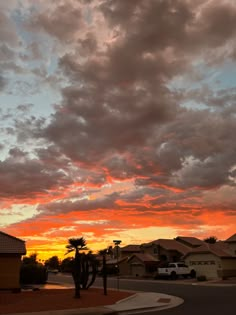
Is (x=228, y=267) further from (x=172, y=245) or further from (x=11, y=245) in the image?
(x=11, y=245)

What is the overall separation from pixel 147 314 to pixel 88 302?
15.5ft

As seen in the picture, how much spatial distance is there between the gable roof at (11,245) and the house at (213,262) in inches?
1206

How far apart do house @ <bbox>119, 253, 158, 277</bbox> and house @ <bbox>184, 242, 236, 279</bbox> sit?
1337 centimetres

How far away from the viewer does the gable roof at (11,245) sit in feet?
104

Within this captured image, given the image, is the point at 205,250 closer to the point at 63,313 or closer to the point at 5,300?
the point at 5,300

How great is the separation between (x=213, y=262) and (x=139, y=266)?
20.3 m

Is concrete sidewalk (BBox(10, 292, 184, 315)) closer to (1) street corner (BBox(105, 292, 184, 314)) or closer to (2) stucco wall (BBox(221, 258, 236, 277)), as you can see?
(1) street corner (BBox(105, 292, 184, 314))

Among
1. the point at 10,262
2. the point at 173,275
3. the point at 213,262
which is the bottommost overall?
the point at 173,275

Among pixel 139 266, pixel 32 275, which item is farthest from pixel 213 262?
pixel 32 275

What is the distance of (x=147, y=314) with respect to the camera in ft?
64.2

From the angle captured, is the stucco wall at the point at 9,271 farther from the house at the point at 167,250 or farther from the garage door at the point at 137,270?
the house at the point at 167,250

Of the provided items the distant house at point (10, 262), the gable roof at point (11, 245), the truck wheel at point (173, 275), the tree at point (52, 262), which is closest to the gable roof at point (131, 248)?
the truck wheel at point (173, 275)

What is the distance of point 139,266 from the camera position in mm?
73500

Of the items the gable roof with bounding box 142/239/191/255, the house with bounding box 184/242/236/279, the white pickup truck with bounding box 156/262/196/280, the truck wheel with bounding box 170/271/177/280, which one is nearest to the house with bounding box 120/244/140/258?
the gable roof with bounding box 142/239/191/255
